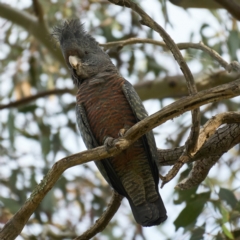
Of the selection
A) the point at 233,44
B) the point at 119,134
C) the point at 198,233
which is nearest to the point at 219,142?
the point at 119,134

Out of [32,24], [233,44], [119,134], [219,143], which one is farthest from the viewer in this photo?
[32,24]

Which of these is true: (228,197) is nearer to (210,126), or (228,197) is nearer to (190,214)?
(190,214)

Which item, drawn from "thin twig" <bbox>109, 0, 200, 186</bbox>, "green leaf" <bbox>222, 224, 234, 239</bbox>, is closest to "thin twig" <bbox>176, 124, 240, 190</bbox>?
"thin twig" <bbox>109, 0, 200, 186</bbox>

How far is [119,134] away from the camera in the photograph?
109 inches

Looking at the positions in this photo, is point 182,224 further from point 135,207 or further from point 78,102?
point 78,102

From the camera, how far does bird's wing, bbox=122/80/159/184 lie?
2.85m

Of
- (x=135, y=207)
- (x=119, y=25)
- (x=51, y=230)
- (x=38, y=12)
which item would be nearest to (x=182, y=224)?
(x=135, y=207)

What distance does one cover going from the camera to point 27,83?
5832 mm

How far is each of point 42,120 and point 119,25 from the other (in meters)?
1.31

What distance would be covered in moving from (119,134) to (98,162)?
297 millimetres

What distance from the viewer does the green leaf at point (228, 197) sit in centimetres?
314

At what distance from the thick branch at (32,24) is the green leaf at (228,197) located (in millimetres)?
2066

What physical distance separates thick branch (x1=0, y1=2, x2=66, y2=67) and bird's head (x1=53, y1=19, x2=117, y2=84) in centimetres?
106

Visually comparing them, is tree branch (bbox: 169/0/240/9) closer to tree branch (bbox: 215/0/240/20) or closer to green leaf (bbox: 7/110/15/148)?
tree branch (bbox: 215/0/240/20)
